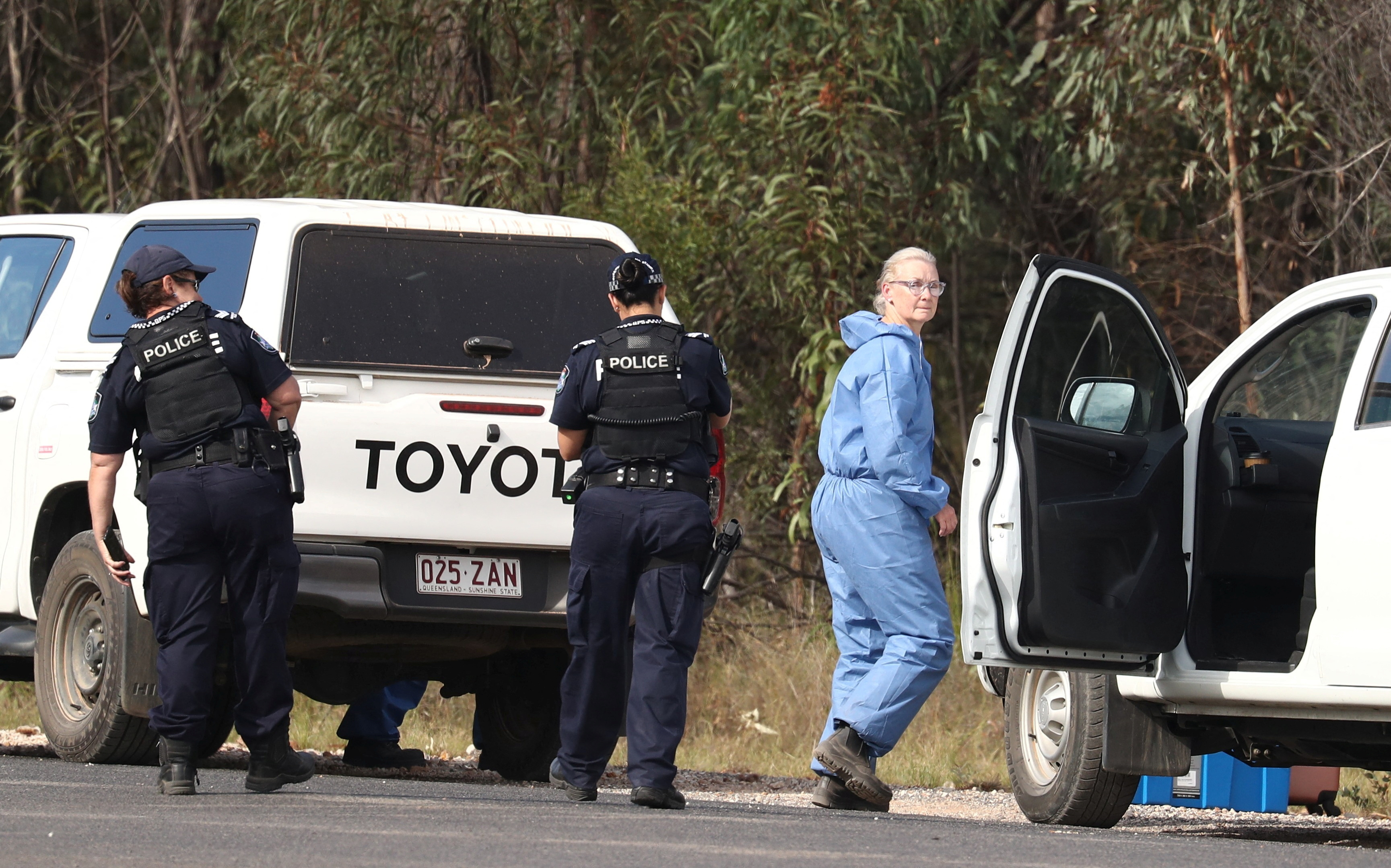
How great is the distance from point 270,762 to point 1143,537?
2790 mm

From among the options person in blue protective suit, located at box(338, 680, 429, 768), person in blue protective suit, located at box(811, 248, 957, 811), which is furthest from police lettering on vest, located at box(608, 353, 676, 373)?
person in blue protective suit, located at box(338, 680, 429, 768)

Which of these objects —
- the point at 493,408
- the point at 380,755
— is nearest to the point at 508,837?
the point at 493,408

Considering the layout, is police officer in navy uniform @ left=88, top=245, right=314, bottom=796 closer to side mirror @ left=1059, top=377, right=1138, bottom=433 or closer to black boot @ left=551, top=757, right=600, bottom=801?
black boot @ left=551, top=757, right=600, bottom=801

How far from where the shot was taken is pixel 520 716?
8625mm

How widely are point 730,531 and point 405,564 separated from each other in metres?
1.33

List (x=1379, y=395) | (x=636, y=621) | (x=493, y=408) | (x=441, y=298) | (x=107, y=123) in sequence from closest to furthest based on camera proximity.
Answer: (x=1379, y=395), (x=636, y=621), (x=493, y=408), (x=441, y=298), (x=107, y=123)

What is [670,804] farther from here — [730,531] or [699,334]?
[699,334]

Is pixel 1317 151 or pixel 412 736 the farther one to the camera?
pixel 1317 151

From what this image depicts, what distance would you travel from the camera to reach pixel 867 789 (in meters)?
6.91

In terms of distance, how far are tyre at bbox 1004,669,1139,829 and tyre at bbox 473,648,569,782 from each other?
6.29 ft

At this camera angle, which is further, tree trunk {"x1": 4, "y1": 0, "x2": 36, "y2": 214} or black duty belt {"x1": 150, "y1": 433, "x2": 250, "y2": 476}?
tree trunk {"x1": 4, "y1": 0, "x2": 36, "y2": 214}

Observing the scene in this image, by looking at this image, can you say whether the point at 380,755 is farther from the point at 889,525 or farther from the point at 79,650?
the point at 889,525

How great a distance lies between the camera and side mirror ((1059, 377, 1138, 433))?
6711 mm

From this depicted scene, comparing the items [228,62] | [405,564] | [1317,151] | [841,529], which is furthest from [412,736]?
[228,62]
